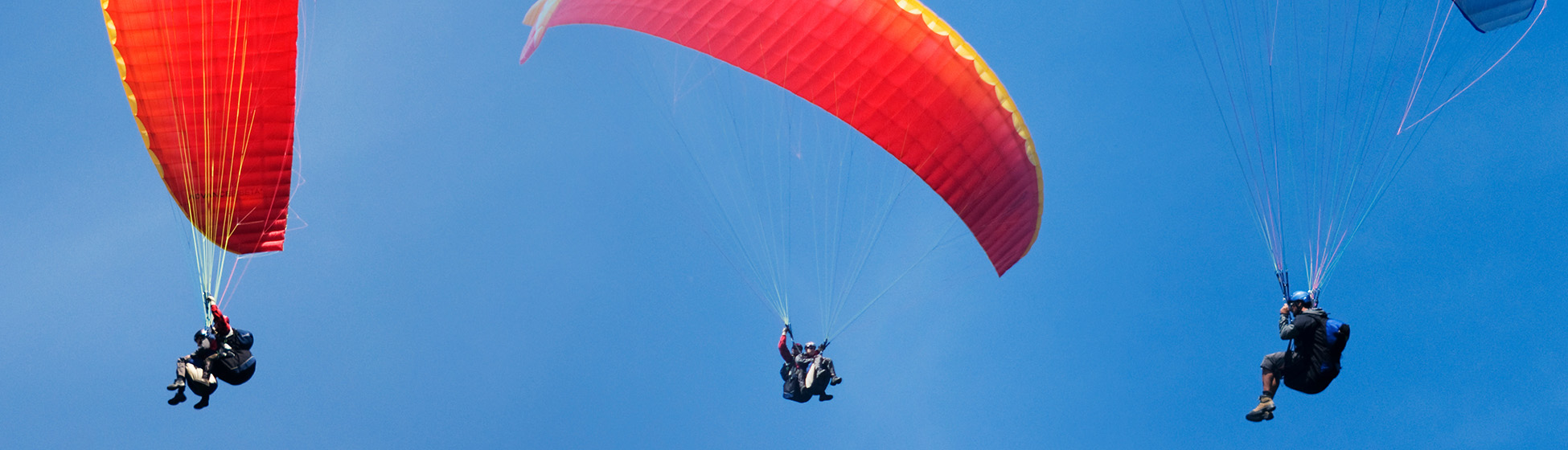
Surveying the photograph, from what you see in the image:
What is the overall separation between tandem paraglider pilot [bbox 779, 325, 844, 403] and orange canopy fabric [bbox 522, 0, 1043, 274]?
210 cm

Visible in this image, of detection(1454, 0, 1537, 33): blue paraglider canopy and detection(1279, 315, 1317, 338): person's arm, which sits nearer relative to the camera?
detection(1279, 315, 1317, 338): person's arm

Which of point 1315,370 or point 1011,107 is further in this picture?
point 1011,107

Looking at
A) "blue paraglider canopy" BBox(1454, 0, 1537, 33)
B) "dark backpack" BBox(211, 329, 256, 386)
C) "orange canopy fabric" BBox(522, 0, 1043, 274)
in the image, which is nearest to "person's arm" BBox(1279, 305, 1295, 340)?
"orange canopy fabric" BBox(522, 0, 1043, 274)

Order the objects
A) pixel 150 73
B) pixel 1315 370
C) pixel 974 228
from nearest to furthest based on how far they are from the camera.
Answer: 1. pixel 1315 370
2. pixel 150 73
3. pixel 974 228

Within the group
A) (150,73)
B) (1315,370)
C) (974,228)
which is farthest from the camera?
(974,228)

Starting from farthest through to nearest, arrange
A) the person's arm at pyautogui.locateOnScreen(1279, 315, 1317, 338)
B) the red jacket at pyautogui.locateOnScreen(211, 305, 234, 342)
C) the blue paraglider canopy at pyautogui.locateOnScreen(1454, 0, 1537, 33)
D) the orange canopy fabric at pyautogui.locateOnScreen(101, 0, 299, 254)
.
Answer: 1. the blue paraglider canopy at pyautogui.locateOnScreen(1454, 0, 1537, 33)
2. the orange canopy fabric at pyautogui.locateOnScreen(101, 0, 299, 254)
3. the red jacket at pyautogui.locateOnScreen(211, 305, 234, 342)
4. the person's arm at pyautogui.locateOnScreen(1279, 315, 1317, 338)

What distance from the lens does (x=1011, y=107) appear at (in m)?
16.4

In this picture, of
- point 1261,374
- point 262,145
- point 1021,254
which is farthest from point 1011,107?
point 262,145

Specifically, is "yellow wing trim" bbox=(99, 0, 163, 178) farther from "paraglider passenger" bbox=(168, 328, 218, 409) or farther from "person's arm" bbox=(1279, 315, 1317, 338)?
"person's arm" bbox=(1279, 315, 1317, 338)

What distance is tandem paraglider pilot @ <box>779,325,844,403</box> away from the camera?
56.3 ft

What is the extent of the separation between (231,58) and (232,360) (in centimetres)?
289

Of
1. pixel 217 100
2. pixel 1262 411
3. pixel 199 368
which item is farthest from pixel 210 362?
pixel 1262 411

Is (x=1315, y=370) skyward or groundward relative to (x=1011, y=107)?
groundward

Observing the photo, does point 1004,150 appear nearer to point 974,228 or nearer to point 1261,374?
point 974,228
